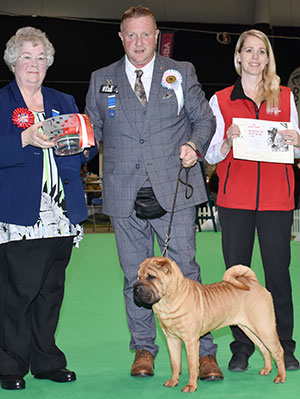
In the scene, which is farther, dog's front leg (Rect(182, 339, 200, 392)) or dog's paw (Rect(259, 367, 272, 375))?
dog's paw (Rect(259, 367, 272, 375))

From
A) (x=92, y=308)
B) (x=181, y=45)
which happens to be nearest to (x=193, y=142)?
(x=92, y=308)

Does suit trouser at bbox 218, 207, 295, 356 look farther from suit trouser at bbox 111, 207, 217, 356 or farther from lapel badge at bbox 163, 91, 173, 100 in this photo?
lapel badge at bbox 163, 91, 173, 100

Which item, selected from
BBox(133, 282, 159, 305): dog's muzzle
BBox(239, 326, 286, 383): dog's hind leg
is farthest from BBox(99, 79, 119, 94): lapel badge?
BBox(239, 326, 286, 383): dog's hind leg

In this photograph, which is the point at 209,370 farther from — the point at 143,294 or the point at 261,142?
the point at 261,142

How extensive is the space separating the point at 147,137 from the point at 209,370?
1.33 metres

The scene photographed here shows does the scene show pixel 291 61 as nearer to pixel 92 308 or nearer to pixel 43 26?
pixel 43 26

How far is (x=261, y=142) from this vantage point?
3.37 m

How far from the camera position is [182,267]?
3439mm

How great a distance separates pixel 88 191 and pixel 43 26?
4523 millimetres

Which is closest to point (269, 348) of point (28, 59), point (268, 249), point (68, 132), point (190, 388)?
point (190, 388)

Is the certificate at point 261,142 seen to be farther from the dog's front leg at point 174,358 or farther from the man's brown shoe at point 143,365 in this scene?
the man's brown shoe at point 143,365

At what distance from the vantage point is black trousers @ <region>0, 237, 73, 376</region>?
10.5 ft

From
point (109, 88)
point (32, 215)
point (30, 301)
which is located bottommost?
point (30, 301)

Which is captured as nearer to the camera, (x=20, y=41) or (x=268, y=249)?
(x=20, y=41)
